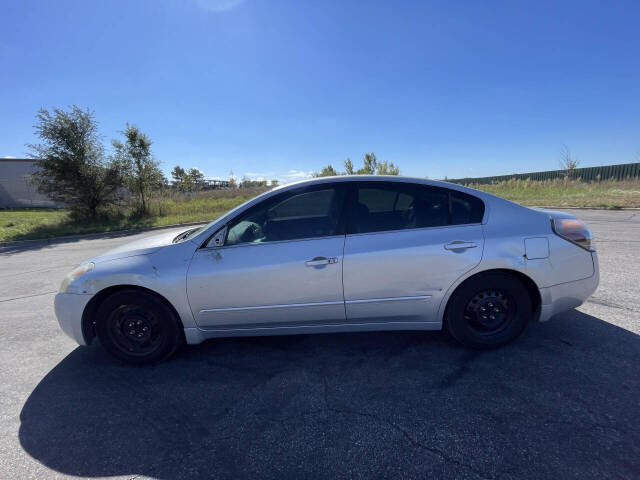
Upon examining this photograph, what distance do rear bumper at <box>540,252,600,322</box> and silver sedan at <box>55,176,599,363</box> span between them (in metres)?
0.01

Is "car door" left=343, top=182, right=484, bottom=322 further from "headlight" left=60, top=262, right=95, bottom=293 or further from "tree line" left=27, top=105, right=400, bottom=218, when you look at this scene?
"tree line" left=27, top=105, right=400, bottom=218

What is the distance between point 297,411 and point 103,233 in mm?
14791

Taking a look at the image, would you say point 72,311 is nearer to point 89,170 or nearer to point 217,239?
point 217,239

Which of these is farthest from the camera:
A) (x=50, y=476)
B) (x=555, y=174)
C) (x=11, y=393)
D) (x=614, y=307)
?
(x=555, y=174)

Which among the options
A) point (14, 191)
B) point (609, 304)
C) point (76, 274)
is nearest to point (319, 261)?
point (76, 274)

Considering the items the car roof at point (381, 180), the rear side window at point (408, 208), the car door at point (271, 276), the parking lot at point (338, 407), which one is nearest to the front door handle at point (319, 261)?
the car door at point (271, 276)

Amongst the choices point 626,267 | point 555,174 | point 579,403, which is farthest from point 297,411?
point 555,174

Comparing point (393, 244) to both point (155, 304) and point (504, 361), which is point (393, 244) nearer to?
point (504, 361)

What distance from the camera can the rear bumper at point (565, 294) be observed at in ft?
8.41

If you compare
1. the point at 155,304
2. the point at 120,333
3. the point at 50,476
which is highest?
the point at 155,304

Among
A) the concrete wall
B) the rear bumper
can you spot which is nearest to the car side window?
the rear bumper

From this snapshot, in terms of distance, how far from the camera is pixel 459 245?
2471 millimetres

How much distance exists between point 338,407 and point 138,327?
1.88 meters

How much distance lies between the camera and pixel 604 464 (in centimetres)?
155
